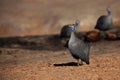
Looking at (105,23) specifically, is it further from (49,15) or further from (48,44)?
(49,15)

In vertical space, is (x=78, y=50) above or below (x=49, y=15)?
above

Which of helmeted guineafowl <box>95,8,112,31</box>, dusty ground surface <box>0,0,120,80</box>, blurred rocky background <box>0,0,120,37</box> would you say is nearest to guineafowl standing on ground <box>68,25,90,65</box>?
dusty ground surface <box>0,0,120,80</box>

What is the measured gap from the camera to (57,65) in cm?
1181

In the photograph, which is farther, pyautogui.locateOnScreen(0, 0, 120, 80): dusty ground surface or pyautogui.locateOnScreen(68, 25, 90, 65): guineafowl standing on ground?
pyautogui.locateOnScreen(68, 25, 90, 65): guineafowl standing on ground

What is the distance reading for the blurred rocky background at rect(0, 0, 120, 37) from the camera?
22.4 m

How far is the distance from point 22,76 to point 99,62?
7.19ft

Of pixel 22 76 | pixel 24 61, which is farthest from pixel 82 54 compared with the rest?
pixel 24 61

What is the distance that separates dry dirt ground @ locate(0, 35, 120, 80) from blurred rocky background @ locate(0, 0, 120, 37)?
17.3 feet

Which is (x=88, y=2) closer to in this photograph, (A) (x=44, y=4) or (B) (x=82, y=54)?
(A) (x=44, y=4)

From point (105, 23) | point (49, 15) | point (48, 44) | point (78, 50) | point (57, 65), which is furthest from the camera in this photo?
point (49, 15)

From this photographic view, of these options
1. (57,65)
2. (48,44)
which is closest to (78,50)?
(57,65)

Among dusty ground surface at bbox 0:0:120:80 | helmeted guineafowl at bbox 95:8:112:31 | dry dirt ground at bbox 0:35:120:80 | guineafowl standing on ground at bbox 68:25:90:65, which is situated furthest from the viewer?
helmeted guineafowl at bbox 95:8:112:31

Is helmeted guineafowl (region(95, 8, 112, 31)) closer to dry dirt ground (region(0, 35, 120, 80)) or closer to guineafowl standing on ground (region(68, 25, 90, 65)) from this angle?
dry dirt ground (region(0, 35, 120, 80))

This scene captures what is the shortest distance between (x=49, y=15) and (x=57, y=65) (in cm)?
1148
